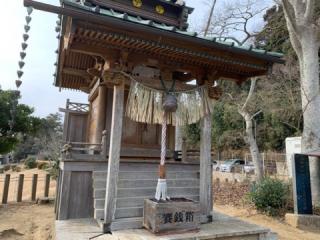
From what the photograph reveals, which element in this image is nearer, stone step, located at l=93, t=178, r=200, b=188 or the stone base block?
stone step, located at l=93, t=178, r=200, b=188

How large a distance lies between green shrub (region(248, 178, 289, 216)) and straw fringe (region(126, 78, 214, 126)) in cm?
564

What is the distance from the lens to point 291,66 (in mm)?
16828

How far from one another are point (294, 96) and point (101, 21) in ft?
52.4

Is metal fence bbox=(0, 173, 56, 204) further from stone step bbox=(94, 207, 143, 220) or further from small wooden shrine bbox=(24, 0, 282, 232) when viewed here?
stone step bbox=(94, 207, 143, 220)

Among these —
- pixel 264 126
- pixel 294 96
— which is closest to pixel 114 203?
pixel 294 96

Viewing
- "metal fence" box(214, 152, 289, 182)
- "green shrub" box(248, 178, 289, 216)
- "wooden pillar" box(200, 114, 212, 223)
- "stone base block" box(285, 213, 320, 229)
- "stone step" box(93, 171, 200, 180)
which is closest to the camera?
"stone step" box(93, 171, 200, 180)

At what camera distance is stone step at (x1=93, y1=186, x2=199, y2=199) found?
227 inches

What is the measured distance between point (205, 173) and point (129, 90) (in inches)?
109

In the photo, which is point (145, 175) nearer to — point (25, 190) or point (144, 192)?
point (144, 192)

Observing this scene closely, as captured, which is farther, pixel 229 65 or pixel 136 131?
pixel 136 131

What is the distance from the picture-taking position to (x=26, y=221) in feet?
30.0

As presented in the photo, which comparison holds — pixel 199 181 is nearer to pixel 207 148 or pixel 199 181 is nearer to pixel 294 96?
pixel 207 148

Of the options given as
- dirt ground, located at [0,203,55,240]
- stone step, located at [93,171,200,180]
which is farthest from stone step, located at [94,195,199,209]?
dirt ground, located at [0,203,55,240]

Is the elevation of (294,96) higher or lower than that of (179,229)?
higher
